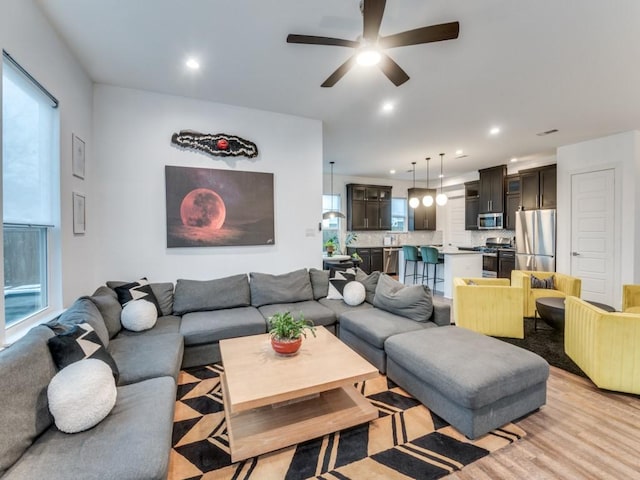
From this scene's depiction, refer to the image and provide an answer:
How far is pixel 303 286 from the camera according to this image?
3.76 m

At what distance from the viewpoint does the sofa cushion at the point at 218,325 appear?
275 centimetres

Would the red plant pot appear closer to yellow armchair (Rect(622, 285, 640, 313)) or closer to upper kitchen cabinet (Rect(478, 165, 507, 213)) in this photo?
yellow armchair (Rect(622, 285, 640, 313))

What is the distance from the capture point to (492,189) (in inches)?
274

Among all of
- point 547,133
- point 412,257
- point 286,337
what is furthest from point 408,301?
point 547,133

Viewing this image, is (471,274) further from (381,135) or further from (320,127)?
(320,127)

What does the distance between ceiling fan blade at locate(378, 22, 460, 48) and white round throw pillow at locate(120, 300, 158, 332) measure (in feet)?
9.67

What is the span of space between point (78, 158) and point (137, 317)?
1629 mm

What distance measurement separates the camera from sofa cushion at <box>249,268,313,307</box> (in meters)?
3.54

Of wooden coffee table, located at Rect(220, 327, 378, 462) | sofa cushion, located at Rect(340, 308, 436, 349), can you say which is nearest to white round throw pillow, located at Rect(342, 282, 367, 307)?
sofa cushion, located at Rect(340, 308, 436, 349)

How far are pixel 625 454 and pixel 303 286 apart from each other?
2.94m

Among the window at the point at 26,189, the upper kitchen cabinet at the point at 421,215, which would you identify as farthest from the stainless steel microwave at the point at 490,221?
the window at the point at 26,189

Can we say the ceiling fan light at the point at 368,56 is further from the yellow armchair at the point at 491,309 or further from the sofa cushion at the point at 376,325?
the yellow armchair at the point at 491,309

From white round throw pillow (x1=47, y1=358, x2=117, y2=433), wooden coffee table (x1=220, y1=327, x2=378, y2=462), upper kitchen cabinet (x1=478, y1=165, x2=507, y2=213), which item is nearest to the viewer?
white round throw pillow (x1=47, y1=358, x2=117, y2=433)

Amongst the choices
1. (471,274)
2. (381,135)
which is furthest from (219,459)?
(471,274)
